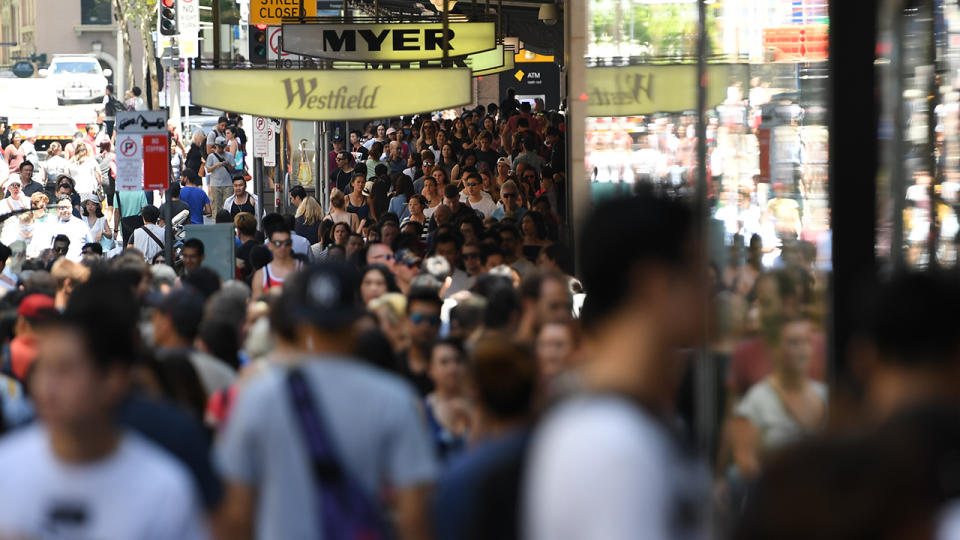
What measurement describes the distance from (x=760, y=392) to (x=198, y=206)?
16.5 m

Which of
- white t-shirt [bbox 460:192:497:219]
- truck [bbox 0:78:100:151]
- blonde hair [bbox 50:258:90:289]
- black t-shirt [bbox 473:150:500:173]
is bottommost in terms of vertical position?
blonde hair [bbox 50:258:90:289]

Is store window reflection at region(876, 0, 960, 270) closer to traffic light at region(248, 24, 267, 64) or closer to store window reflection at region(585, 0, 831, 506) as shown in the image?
store window reflection at region(585, 0, 831, 506)

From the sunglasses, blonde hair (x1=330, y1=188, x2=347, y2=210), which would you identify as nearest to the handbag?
the sunglasses

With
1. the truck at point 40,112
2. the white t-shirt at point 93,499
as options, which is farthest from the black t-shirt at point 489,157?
the truck at point 40,112

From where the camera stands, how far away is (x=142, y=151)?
1579 cm

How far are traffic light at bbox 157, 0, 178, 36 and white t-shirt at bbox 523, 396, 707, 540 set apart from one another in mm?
32818

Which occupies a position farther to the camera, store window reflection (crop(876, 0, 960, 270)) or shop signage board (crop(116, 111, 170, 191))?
shop signage board (crop(116, 111, 170, 191))

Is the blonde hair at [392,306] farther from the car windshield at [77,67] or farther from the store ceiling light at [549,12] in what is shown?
the car windshield at [77,67]

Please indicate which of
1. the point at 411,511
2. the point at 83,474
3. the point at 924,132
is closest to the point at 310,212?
the point at 924,132

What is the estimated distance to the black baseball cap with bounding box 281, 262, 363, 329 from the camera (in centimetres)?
435

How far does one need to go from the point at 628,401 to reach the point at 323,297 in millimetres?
1908

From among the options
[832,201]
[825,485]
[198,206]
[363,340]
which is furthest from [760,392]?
[198,206]

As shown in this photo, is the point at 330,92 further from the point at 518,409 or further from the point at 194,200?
the point at 518,409

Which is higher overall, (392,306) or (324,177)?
(324,177)
